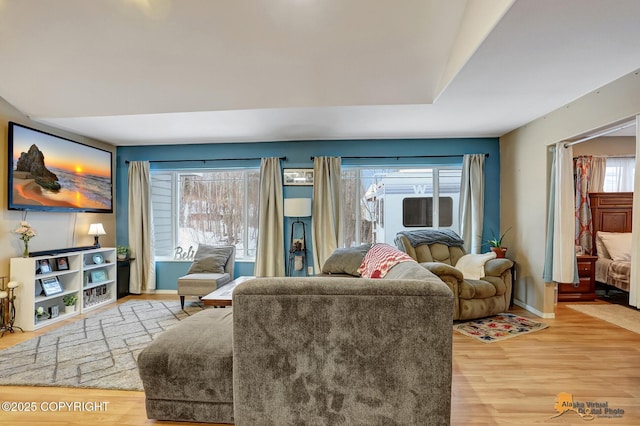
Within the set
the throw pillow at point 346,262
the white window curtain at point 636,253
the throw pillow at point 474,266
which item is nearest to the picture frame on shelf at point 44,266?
the throw pillow at point 346,262

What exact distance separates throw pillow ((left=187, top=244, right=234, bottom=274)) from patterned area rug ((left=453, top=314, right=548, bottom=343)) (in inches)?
121

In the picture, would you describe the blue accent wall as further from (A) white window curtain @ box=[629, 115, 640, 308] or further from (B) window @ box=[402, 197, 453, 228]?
(A) white window curtain @ box=[629, 115, 640, 308]

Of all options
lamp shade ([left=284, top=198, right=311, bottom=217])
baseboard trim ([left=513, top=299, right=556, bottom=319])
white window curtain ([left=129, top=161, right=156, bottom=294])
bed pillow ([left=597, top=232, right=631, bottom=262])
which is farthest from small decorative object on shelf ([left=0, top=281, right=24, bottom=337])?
bed pillow ([left=597, top=232, right=631, bottom=262])

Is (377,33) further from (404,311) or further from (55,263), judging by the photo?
(55,263)

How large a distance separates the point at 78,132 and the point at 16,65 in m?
1.29

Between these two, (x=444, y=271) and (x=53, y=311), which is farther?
(x=53, y=311)

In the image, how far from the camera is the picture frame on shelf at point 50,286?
3.50m

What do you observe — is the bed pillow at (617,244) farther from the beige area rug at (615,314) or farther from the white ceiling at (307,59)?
the white ceiling at (307,59)

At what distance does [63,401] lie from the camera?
2010mm

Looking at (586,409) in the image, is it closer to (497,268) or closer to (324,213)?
(497,268)

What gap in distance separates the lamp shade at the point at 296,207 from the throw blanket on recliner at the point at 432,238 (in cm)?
135

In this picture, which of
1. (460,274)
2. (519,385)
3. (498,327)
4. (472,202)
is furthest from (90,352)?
(472,202)

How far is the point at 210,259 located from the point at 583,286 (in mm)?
5296

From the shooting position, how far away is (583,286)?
4.36m
